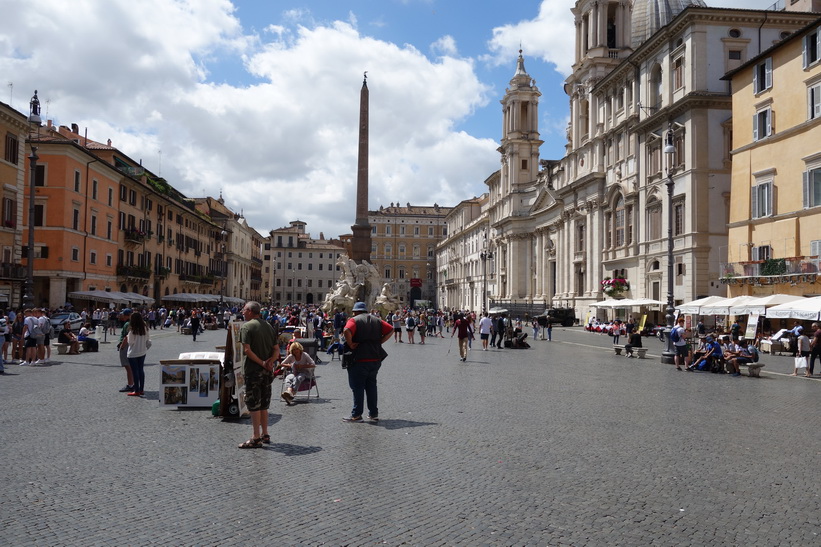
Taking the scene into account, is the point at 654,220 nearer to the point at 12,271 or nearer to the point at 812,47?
the point at 812,47

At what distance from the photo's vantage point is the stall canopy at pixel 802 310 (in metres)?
18.3

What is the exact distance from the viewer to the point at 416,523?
4977mm

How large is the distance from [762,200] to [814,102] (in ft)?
14.7

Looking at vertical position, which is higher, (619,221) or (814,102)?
(814,102)

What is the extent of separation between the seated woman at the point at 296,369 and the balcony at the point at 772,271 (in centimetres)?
2090

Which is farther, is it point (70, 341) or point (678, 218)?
point (678, 218)

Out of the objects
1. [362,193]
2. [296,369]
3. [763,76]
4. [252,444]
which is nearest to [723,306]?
[763,76]

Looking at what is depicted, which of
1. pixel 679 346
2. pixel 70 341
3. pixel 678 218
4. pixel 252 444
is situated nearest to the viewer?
pixel 252 444

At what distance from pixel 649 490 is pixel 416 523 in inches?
86.1

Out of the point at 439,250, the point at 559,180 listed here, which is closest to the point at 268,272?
the point at 439,250

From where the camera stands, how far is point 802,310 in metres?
18.9

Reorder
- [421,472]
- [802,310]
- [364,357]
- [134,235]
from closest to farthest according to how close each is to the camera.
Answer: [421,472], [364,357], [802,310], [134,235]

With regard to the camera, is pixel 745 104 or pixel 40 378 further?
pixel 745 104

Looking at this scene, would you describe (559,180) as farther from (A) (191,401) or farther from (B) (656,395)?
(A) (191,401)
